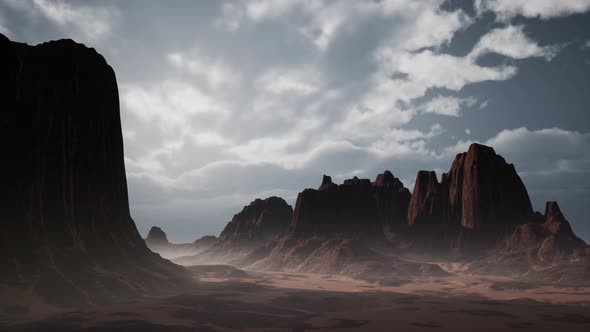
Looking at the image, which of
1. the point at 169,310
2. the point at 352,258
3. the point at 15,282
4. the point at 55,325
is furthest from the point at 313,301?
the point at 352,258

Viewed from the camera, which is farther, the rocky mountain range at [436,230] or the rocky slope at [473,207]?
the rocky slope at [473,207]

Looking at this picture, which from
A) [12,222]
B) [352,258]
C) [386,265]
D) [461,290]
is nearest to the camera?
[12,222]

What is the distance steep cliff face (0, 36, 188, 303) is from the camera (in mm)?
49531

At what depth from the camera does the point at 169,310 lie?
45.9 metres

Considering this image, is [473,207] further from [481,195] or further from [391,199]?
[391,199]

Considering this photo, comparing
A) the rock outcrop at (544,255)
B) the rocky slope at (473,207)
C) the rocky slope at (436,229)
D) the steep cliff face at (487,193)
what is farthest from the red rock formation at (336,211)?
the rock outcrop at (544,255)

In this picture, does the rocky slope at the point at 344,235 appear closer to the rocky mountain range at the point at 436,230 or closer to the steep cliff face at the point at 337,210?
the steep cliff face at the point at 337,210

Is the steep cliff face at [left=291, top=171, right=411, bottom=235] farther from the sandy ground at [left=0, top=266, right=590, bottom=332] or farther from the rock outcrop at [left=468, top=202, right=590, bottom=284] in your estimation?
the sandy ground at [left=0, top=266, right=590, bottom=332]

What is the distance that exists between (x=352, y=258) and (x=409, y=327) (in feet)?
249

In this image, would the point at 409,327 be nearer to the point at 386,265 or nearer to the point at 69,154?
the point at 69,154

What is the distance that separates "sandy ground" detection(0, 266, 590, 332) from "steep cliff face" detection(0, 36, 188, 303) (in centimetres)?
710

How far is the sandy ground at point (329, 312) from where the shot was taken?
38.2 meters

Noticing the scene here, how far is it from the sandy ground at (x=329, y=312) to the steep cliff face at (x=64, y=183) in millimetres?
7101

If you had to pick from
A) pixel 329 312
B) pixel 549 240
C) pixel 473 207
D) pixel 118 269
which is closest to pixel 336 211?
pixel 473 207
